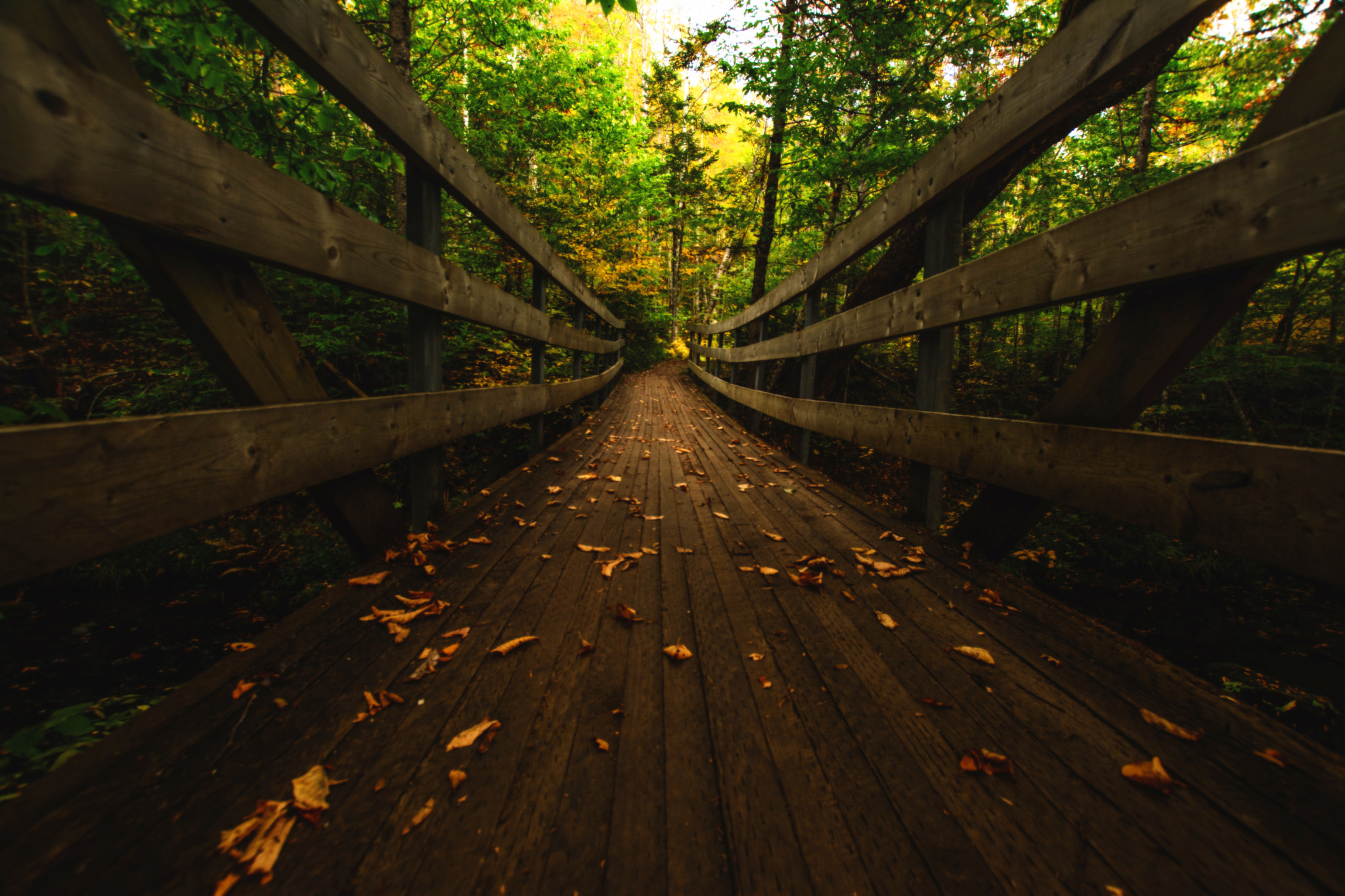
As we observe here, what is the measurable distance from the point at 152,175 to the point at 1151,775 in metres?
2.36

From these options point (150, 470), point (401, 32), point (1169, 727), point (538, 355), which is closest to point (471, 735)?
point (150, 470)

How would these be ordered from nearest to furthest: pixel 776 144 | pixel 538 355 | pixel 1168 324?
pixel 1168 324, pixel 538 355, pixel 776 144

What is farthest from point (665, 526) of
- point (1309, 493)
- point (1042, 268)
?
point (1309, 493)

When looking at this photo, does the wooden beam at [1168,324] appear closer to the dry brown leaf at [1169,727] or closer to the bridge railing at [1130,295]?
the bridge railing at [1130,295]

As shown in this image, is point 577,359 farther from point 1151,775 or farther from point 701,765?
point 1151,775

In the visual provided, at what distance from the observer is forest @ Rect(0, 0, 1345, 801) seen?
2.57 metres

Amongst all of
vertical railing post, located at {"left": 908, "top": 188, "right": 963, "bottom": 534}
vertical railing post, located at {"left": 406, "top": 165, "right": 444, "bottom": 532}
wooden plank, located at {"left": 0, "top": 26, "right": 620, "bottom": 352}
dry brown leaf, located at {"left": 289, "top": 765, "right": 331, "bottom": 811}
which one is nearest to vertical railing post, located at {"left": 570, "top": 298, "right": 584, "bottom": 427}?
vertical railing post, located at {"left": 406, "top": 165, "right": 444, "bottom": 532}

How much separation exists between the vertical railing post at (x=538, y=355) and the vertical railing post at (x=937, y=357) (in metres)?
2.73

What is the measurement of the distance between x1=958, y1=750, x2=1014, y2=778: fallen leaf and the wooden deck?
0.03 metres

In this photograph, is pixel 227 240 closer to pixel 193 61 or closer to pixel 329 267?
pixel 329 267

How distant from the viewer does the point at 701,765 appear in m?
1.00

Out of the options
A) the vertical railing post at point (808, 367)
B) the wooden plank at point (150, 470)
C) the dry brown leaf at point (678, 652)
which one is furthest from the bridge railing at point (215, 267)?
the vertical railing post at point (808, 367)

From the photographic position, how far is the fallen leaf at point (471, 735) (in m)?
1.03

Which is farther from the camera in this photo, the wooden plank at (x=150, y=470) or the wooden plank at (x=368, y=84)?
the wooden plank at (x=368, y=84)
